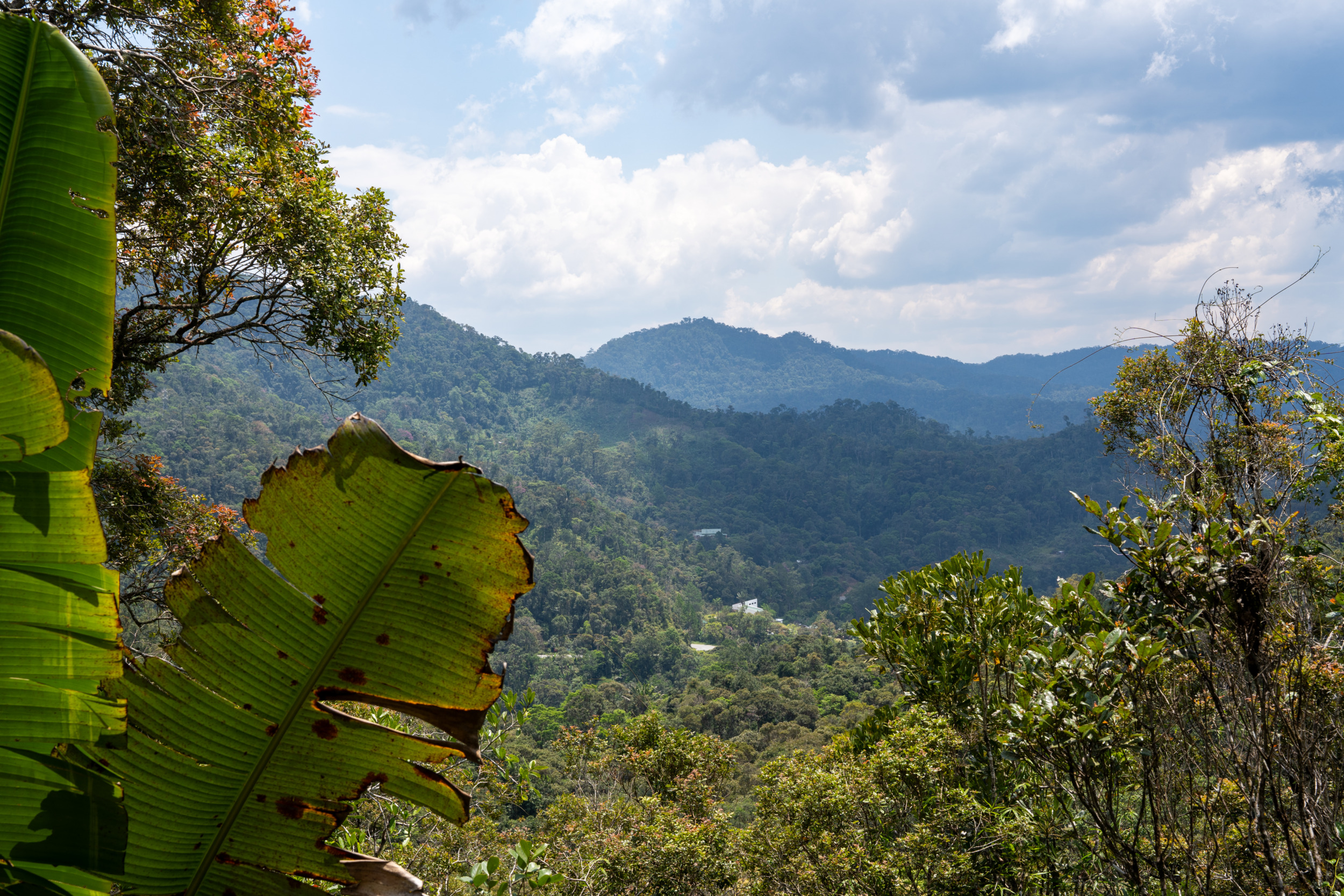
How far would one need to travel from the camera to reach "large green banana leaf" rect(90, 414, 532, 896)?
3.78ft

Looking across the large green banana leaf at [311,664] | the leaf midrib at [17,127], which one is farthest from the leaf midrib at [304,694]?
the leaf midrib at [17,127]

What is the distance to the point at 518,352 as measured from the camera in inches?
5231

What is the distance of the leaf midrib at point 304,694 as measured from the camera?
3.86ft

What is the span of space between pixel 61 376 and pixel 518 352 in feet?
445

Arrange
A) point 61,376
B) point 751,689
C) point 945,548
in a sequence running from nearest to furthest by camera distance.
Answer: point 61,376
point 751,689
point 945,548

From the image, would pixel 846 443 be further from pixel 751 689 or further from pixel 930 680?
pixel 930 680

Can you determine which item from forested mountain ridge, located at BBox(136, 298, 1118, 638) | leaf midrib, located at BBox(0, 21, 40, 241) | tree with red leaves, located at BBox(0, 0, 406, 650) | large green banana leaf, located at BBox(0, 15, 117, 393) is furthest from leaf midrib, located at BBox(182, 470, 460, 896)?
forested mountain ridge, located at BBox(136, 298, 1118, 638)

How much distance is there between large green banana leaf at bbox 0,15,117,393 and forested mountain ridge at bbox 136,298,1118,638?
5581 centimetres

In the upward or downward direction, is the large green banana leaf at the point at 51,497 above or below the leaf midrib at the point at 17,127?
below

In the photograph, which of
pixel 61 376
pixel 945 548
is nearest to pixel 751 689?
pixel 61 376

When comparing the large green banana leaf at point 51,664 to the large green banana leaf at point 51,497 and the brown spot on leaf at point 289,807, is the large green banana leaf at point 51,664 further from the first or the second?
the brown spot on leaf at point 289,807

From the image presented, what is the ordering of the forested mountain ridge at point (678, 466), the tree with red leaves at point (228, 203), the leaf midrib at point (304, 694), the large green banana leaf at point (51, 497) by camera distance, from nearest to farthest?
the large green banana leaf at point (51, 497) < the leaf midrib at point (304, 694) < the tree with red leaves at point (228, 203) < the forested mountain ridge at point (678, 466)

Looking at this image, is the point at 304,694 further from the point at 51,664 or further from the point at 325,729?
the point at 51,664

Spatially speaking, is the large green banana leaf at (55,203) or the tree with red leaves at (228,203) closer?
the large green banana leaf at (55,203)
